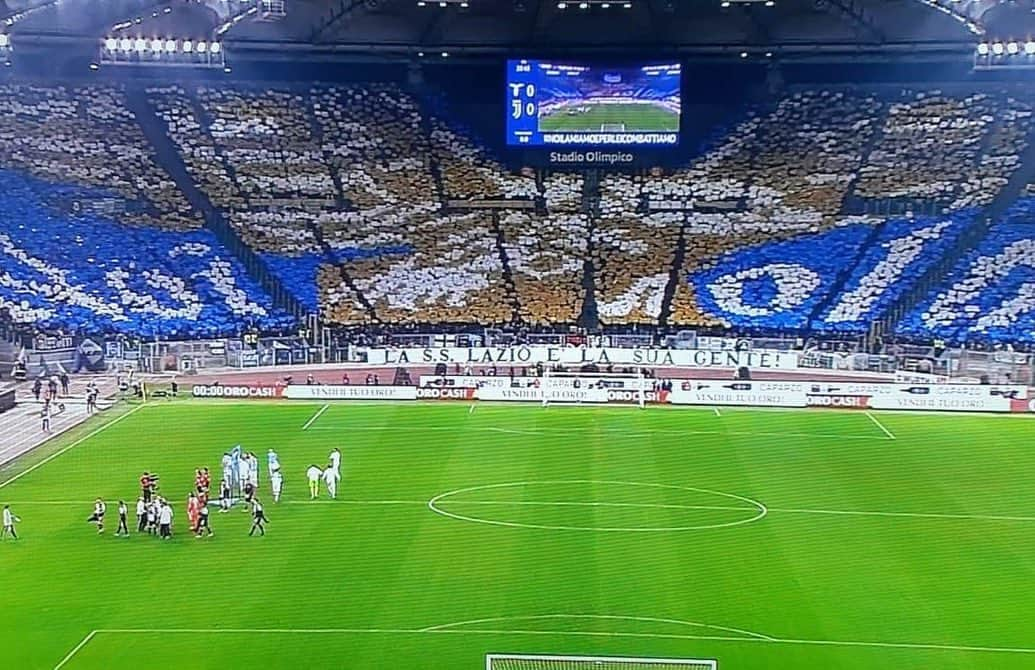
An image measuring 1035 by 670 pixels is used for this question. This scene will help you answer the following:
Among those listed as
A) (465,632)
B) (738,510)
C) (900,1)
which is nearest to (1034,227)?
(900,1)

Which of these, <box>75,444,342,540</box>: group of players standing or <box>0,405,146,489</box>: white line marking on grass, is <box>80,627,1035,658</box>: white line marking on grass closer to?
<box>75,444,342,540</box>: group of players standing

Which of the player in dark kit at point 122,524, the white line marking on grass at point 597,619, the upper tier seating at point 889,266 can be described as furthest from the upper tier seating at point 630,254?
the white line marking on grass at point 597,619

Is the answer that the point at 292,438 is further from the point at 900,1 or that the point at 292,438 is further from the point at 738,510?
the point at 900,1

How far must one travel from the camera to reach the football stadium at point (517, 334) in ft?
61.3

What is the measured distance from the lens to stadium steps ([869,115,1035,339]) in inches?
1826

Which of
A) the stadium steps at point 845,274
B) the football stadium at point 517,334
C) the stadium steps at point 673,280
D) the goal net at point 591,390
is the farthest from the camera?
the stadium steps at point 673,280

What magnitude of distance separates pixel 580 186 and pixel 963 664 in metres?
40.7

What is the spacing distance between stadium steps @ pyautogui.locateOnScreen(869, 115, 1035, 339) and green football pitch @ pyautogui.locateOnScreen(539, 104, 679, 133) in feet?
41.7

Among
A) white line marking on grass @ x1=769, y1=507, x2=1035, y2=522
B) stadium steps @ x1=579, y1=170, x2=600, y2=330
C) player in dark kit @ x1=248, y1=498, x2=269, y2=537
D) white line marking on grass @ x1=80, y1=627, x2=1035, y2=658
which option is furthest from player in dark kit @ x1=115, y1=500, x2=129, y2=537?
stadium steps @ x1=579, y1=170, x2=600, y2=330

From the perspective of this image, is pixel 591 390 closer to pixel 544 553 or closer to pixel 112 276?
pixel 544 553

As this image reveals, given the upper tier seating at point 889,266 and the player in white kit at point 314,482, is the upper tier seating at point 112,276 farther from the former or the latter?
the upper tier seating at point 889,266

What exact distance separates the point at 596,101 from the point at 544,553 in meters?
33.7

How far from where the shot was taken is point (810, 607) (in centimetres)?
1842

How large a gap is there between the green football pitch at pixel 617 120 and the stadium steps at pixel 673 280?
4682 mm
